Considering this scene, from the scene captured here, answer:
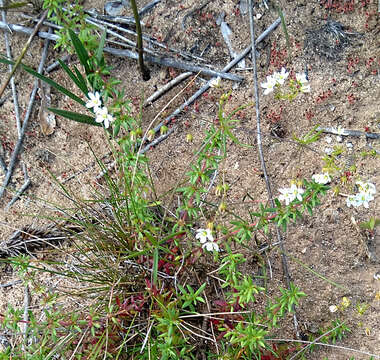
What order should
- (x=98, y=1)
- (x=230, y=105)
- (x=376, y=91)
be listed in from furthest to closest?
(x=98, y=1) → (x=230, y=105) → (x=376, y=91)

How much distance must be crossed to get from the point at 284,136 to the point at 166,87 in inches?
30.7

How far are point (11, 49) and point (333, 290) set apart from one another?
247 centimetres

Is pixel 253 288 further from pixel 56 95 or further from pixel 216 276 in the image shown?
pixel 56 95

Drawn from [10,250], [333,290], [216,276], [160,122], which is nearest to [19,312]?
[10,250]

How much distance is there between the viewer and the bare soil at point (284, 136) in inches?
94.1

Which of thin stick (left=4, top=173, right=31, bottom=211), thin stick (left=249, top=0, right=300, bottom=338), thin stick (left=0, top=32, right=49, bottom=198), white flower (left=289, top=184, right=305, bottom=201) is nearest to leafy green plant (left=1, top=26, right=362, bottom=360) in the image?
white flower (left=289, top=184, right=305, bottom=201)

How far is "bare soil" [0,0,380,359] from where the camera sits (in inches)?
94.1

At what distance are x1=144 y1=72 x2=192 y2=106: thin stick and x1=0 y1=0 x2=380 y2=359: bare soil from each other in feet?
0.12

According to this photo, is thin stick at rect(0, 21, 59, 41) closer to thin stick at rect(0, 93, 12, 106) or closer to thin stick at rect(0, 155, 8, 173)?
thin stick at rect(0, 93, 12, 106)

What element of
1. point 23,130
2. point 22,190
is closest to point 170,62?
point 23,130

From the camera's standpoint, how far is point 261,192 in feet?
8.36

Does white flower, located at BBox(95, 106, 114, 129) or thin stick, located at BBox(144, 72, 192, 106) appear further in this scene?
thin stick, located at BBox(144, 72, 192, 106)

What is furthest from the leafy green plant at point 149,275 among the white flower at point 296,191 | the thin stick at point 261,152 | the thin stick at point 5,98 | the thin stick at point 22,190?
the thin stick at point 5,98

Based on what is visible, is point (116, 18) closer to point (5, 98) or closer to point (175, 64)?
point (175, 64)
